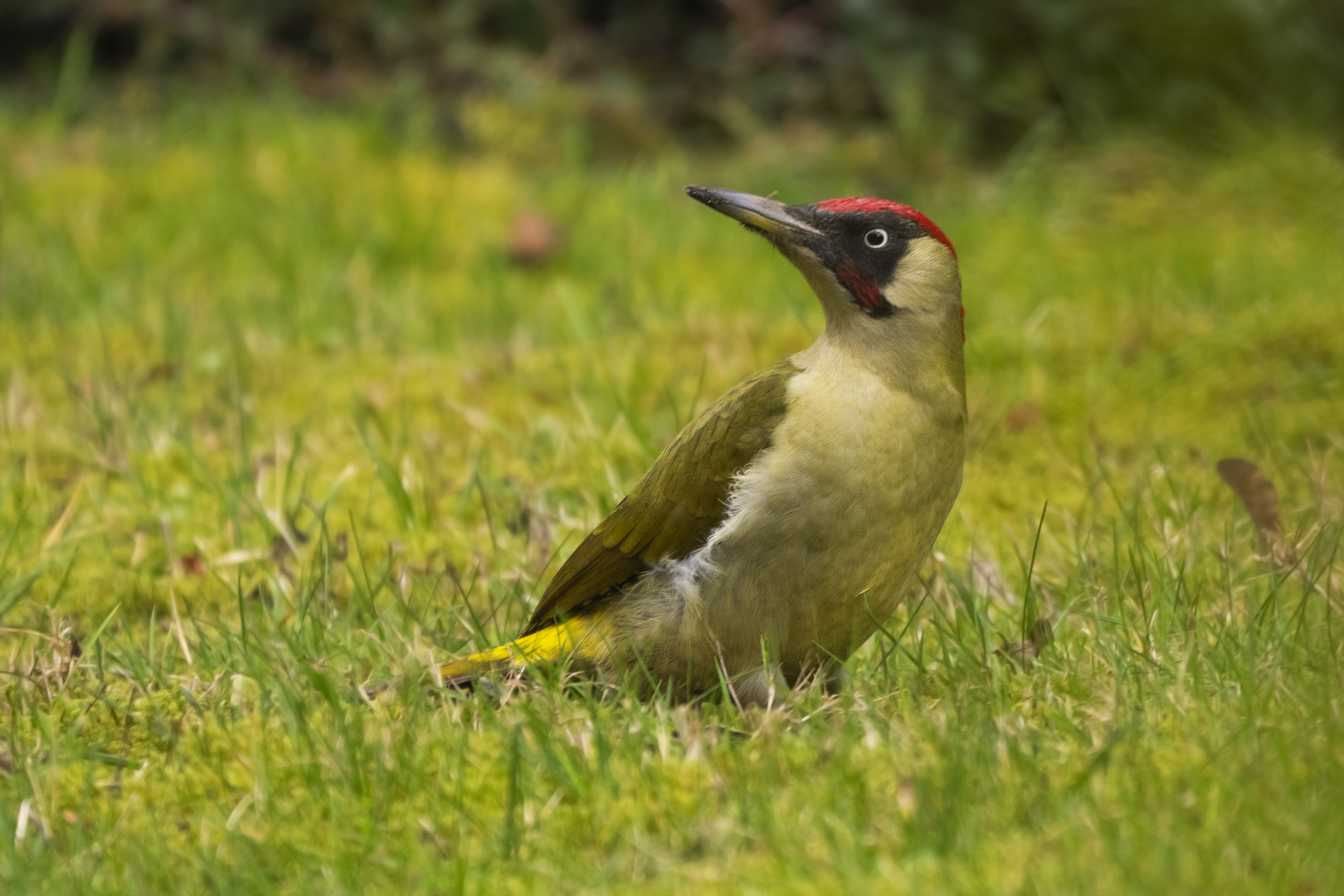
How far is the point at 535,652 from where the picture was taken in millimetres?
3150

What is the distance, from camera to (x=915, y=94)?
8.30 meters

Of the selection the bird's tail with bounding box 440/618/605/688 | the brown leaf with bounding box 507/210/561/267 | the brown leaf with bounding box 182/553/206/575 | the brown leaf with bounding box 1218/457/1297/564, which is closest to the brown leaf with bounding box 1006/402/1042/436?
the brown leaf with bounding box 1218/457/1297/564

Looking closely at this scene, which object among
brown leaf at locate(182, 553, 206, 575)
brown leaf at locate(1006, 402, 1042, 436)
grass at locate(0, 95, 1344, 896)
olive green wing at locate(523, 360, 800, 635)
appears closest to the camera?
grass at locate(0, 95, 1344, 896)

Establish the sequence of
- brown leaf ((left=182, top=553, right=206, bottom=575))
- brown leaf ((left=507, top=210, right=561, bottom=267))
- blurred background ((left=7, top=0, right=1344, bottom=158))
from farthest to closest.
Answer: blurred background ((left=7, top=0, right=1344, bottom=158)) → brown leaf ((left=507, top=210, right=561, bottom=267)) → brown leaf ((left=182, top=553, right=206, bottom=575))

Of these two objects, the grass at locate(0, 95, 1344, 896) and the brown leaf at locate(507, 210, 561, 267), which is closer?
the grass at locate(0, 95, 1344, 896)

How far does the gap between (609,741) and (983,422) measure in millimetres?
2401

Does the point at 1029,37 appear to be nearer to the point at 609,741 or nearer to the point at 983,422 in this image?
the point at 983,422

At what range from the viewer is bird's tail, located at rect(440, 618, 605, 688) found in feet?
10.1

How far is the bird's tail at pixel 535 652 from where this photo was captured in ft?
10.1

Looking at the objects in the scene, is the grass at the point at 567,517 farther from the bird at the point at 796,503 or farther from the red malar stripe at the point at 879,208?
the red malar stripe at the point at 879,208

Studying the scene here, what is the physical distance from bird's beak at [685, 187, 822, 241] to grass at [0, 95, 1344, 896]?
80 centimetres

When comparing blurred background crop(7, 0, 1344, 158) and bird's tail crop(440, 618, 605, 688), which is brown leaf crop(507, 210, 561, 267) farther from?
bird's tail crop(440, 618, 605, 688)

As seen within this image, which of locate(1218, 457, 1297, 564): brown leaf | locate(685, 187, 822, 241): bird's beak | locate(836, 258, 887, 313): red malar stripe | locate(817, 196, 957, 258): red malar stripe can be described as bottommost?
locate(1218, 457, 1297, 564): brown leaf

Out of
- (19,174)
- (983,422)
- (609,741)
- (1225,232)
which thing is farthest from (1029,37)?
(609,741)
